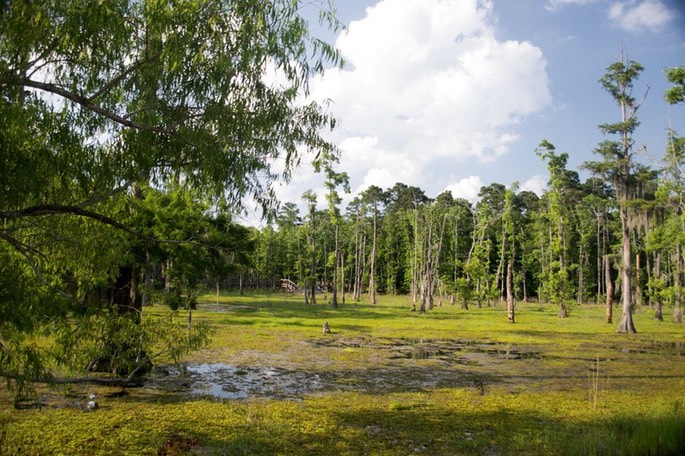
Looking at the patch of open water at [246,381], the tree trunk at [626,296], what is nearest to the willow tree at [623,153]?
the tree trunk at [626,296]

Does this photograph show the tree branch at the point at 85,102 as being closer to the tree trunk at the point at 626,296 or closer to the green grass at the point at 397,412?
the green grass at the point at 397,412

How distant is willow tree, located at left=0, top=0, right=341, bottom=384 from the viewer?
4574 millimetres

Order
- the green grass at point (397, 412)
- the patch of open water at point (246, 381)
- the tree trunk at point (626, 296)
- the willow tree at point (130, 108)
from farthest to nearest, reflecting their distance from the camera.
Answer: the tree trunk at point (626, 296)
the patch of open water at point (246, 381)
the green grass at point (397, 412)
the willow tree at point (130, 108)

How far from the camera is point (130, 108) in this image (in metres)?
5.69

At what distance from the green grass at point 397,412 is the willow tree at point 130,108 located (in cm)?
339

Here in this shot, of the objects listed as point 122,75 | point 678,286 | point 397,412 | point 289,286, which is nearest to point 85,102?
point 122,75

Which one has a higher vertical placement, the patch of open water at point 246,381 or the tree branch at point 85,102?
the tree branch at point 85,102

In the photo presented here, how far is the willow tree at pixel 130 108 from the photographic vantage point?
15.0ft

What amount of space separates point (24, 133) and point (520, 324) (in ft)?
101

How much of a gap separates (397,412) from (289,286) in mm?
60448

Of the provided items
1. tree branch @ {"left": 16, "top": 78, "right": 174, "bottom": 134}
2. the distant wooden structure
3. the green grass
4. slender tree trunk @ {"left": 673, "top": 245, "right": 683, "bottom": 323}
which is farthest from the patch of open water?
the distant wooden structure

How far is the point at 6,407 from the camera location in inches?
353

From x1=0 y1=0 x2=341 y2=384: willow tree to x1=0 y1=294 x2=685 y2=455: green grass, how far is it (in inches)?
133

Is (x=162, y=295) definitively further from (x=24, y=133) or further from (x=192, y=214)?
(x=24, y=133)
